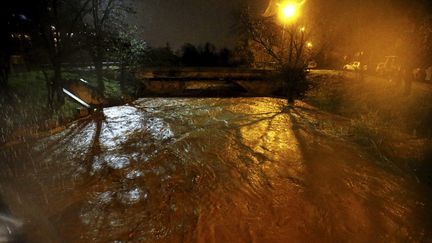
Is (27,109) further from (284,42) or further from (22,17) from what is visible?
(284,42)

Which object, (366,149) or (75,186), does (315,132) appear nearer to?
(366,149)

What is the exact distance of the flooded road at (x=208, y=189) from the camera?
3.99 meters

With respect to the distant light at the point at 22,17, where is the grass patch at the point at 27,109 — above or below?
below

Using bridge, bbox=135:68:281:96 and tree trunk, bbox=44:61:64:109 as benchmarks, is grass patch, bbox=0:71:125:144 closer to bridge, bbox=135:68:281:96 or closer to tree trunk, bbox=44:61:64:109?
tree trunk, bbox=44:61:64:109

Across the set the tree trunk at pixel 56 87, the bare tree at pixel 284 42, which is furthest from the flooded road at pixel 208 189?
the bare tree at pixel 284 42

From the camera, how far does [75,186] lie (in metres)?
5.26

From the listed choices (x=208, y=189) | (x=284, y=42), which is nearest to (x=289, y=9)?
(x=284, y=42)

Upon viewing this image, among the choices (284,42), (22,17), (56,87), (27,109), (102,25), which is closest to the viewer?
(27,109)

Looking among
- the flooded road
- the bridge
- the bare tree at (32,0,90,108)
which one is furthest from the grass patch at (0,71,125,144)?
the bridge

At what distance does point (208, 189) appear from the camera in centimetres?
519

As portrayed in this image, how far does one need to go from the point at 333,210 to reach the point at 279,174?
4.95ft

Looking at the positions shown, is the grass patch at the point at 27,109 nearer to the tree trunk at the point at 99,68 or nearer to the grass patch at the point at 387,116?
Result: the tree trunk at the point at 99,68

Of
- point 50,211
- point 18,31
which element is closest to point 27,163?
point 50,211

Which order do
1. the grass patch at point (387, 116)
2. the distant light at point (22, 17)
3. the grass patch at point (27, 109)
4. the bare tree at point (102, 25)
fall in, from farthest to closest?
the bare tree at point (102, 25), the distant light at point (22, 17), the grass patch at point (27, 109), the grass patch at point (387, 116)
